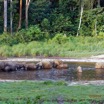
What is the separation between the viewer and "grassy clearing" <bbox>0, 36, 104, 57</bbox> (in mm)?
37250

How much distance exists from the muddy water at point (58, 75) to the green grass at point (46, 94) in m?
5.88

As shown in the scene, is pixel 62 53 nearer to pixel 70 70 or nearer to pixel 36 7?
pixel 70 70

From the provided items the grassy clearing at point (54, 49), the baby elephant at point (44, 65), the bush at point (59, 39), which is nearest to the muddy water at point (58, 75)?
the baby elephant at point (44, 65)

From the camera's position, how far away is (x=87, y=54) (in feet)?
121

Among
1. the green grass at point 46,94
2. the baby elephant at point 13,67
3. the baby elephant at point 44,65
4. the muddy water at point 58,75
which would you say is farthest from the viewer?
the baby elephant at point 44,65

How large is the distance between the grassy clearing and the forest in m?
3.05

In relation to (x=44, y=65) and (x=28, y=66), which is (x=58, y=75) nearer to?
(x=28, y=66)

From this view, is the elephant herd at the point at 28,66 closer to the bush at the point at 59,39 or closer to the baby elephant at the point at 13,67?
the baby elephant at the point at 13,67

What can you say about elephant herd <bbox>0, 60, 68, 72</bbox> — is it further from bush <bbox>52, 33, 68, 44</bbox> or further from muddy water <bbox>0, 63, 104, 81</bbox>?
bush <bbox>52, 33, 68, 44</bbox>

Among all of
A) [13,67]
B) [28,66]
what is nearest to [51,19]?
[28,66]

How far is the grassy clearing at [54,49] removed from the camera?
1467 inches

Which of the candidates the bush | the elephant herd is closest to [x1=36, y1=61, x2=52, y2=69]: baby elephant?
the elephant herd

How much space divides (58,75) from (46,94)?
32.9 feet

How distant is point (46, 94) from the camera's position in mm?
14297
